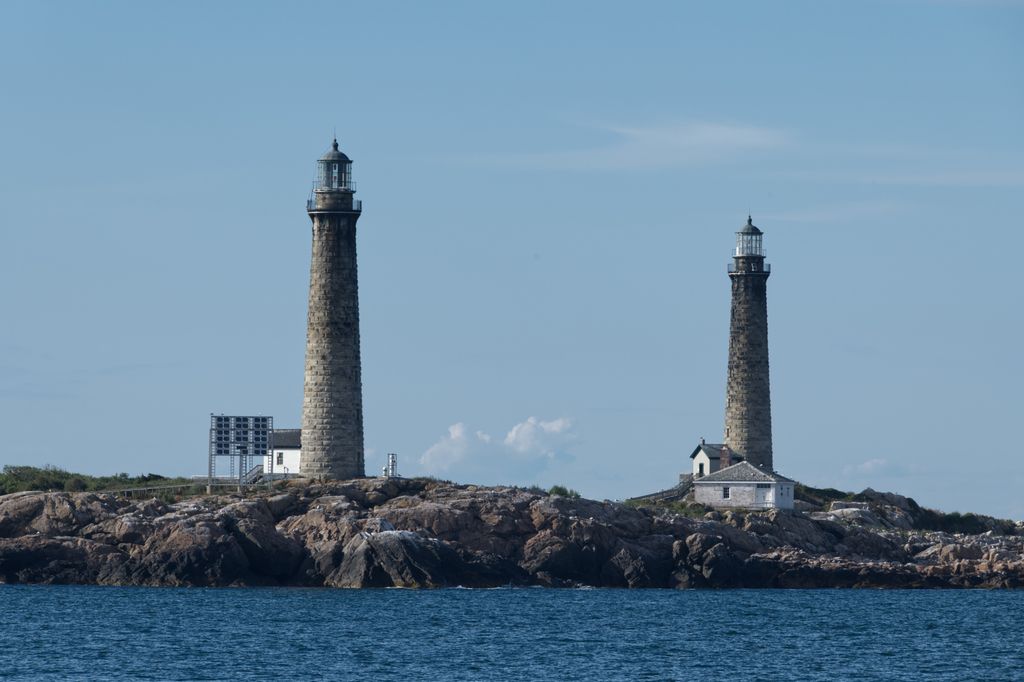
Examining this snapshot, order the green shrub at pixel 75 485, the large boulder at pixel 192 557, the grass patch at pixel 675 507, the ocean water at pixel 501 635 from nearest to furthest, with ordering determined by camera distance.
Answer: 1. the ocean water at pixel 501 635
2. the large boulder at pixel 192 557
3. the green shrub at pixel 75 485
4. the grass patch at pixel 675 507

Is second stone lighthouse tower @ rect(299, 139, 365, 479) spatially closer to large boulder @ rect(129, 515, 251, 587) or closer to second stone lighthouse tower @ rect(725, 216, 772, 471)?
large boulder @ rect(129, 515, 251, 587)

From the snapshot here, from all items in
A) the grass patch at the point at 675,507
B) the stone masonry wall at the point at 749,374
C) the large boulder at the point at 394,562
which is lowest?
the large boulder at the point at 394,562

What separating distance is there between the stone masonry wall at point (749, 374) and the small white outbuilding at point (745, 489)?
572 centimetres

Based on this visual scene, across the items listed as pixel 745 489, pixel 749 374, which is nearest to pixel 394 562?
pixel 745 489

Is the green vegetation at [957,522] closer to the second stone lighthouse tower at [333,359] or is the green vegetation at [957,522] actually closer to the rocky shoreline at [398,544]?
the rocky shoreline at [398,544]

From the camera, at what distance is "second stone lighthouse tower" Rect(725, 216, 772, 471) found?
106 metres

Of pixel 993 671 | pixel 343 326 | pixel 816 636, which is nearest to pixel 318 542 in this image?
pixel 343 326

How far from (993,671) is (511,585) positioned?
2653 cm

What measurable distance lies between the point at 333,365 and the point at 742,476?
2238cm

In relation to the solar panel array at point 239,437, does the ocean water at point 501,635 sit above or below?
below

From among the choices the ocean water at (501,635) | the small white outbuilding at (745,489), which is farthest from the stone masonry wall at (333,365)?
the small white outbuilding at (745,489)

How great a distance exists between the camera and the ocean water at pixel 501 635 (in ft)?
202

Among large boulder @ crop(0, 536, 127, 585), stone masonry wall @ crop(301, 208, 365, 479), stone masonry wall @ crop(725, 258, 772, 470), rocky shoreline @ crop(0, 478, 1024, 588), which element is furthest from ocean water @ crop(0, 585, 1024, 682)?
stone masonry wall @ crop(725, 258, 772, 470)

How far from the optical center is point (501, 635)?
69.8 metres
